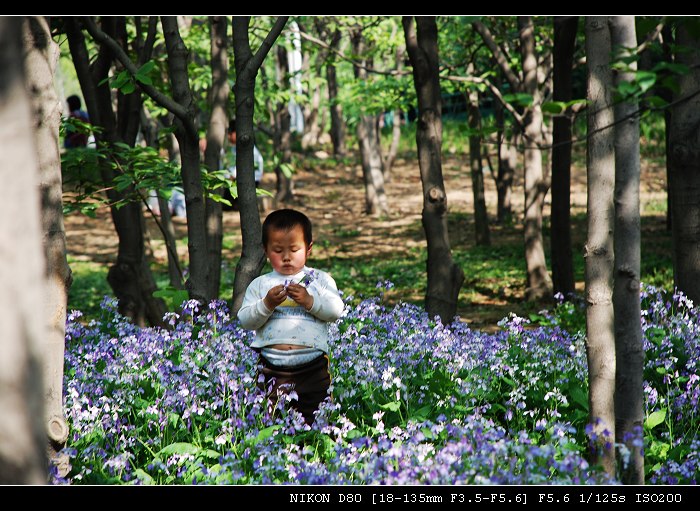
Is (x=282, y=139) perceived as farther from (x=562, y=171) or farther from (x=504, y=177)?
(x=562, y=171)

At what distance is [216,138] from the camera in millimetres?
8344

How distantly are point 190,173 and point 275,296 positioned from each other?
89.0 inches

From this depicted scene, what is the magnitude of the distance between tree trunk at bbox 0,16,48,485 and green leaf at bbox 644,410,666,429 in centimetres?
338

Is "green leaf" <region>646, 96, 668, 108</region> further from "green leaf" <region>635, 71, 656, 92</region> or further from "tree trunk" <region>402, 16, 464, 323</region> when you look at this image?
"tree trunk" <region>402, 16, 464, 323</region>

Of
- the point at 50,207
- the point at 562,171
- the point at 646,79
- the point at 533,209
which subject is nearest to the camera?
the point at 646,79

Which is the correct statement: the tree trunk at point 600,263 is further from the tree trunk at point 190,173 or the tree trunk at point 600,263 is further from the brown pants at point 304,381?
the tree trunk at point 190,173

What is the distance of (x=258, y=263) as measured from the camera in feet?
20.1

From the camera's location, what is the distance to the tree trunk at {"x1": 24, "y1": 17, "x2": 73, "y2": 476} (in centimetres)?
366

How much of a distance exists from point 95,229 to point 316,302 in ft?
66.4

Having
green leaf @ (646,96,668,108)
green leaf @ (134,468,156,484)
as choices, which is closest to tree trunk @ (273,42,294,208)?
green leaf @ (134,468,156,484)

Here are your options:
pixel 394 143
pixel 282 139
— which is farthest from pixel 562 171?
pixel 394 143

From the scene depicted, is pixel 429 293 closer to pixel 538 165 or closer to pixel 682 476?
pixel 682 476

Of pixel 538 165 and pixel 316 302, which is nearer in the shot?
pixel 316 302
